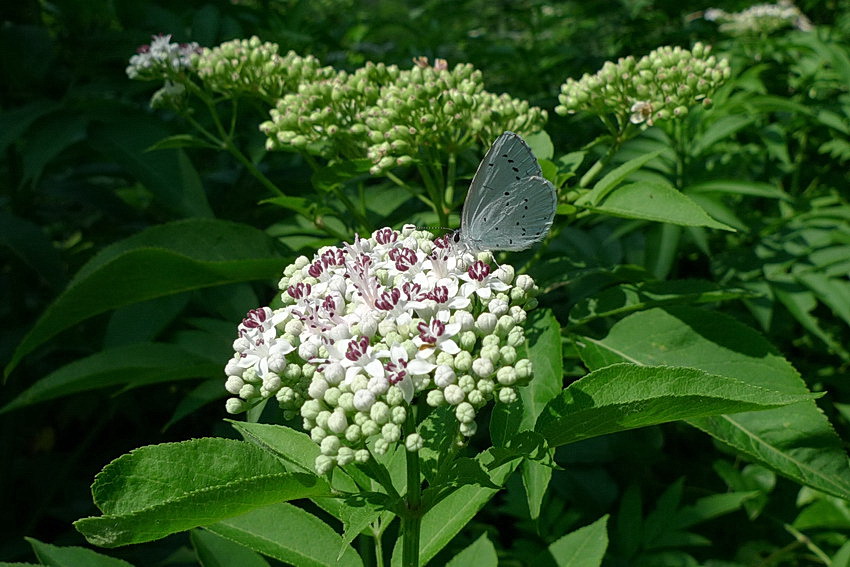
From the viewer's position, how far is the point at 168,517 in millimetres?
1180

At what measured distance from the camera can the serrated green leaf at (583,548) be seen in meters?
2.00

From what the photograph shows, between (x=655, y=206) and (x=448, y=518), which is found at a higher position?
(x=655, y=206)

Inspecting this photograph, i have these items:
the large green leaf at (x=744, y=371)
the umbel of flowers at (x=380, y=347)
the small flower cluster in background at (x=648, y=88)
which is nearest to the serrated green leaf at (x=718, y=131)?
the small flower cluster in background at (x=648, y=88)

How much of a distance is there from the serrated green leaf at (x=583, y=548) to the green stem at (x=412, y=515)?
0.67 meters

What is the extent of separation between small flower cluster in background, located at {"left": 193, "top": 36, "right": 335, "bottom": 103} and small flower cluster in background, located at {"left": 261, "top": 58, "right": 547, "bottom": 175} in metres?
0.14

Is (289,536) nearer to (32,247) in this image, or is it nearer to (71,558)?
(71,558)

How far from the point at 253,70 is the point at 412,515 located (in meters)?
1.81

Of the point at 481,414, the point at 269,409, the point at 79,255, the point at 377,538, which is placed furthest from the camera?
the point at 79,255

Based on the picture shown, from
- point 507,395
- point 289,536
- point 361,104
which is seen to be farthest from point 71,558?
point 361,104

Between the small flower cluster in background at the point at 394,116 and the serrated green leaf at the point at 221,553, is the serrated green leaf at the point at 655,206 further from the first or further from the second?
the serrated green leaf at the point at 221,553

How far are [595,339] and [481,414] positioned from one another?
1.10 meters

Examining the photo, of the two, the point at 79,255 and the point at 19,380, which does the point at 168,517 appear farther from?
the point at 79,255

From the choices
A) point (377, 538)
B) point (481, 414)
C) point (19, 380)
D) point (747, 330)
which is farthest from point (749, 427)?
point (19, 380)

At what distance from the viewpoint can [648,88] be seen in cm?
238
